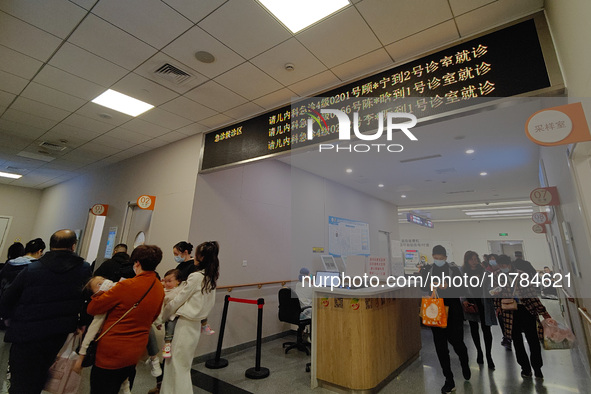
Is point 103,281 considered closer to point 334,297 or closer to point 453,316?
point 334,297

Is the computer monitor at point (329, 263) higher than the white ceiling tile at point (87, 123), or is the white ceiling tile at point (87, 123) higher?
the white ceiling tile at point (87, 123)

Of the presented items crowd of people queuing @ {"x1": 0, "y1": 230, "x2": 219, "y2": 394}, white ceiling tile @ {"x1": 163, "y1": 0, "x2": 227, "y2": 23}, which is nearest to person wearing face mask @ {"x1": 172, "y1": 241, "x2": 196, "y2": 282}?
crowd of people queuing @ {"x1": 0, "y1": 230, "x2": 219, "y2": 394}

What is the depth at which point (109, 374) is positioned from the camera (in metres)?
1.80

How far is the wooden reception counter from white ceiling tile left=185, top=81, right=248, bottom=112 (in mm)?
2486

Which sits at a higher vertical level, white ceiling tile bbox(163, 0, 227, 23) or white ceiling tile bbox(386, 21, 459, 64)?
white ceiling tile bbox(163, 0, 227, 23)

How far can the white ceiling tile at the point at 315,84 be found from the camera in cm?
283

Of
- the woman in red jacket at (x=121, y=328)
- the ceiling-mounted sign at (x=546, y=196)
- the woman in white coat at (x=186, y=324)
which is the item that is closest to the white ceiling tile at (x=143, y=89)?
the woman in white coat at (x=186, y=324)

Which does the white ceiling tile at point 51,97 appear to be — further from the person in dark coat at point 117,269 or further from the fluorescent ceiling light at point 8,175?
the fluorescent ceiling light at point 8,175

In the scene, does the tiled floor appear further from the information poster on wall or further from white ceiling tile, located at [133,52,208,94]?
white ceiling tile, located at [133,52,208,94]

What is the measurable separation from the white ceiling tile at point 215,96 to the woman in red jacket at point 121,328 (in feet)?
7.03

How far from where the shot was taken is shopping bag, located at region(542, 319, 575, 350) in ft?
8.43

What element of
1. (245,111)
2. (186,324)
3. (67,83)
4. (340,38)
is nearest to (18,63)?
(67,83)

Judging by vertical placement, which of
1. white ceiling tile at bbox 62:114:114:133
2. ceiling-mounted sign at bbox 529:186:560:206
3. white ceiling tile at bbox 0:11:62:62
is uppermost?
white ceiling tile at bbox 62:114:114:133

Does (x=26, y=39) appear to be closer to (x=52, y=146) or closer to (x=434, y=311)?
(x=52, y=146)
